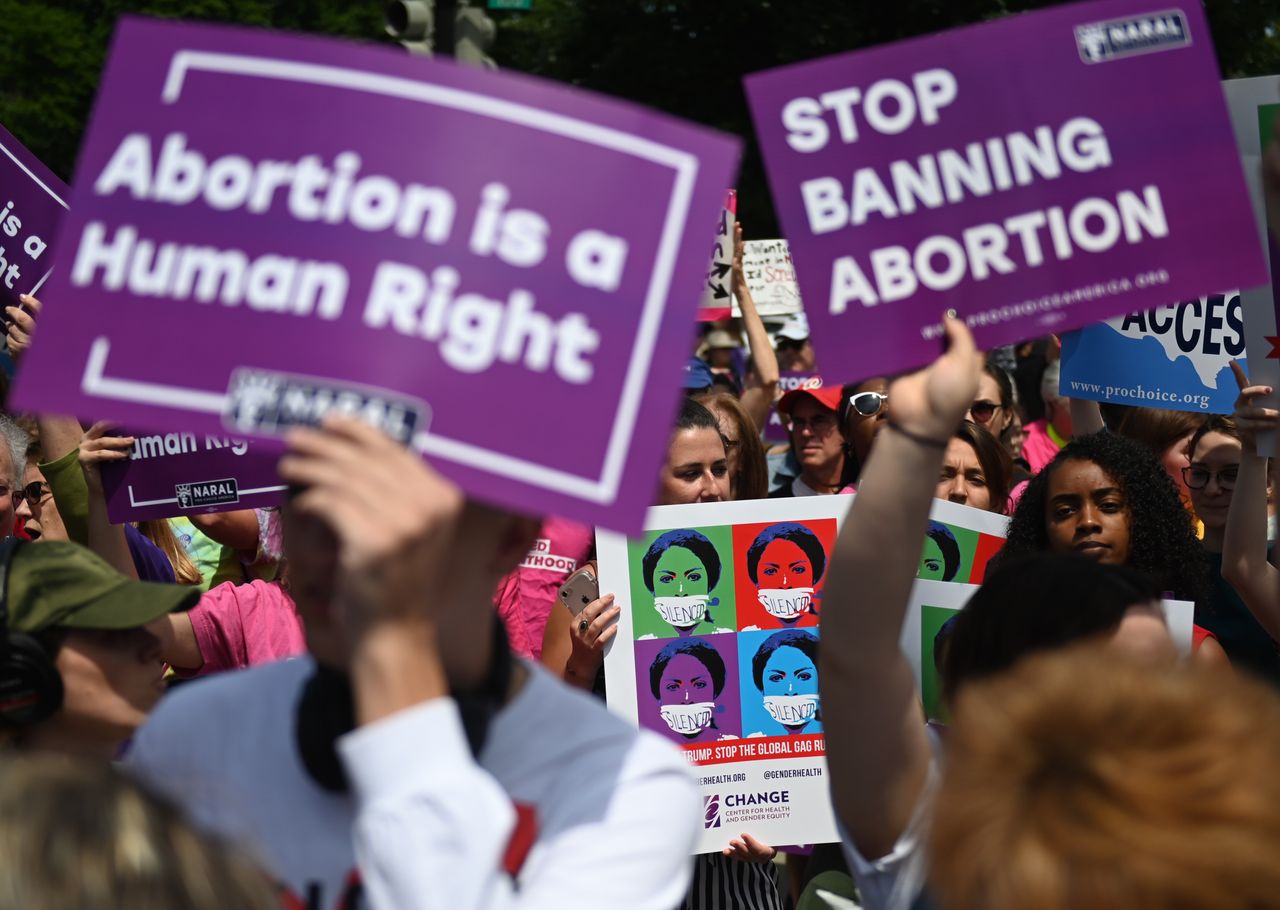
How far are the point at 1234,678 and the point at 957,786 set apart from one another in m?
0.30

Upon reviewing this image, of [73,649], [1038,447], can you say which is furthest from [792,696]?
[1038,447]

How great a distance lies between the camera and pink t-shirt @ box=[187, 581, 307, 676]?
3.76 meters

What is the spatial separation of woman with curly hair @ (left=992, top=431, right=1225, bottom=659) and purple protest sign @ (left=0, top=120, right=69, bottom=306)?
8.86 feet

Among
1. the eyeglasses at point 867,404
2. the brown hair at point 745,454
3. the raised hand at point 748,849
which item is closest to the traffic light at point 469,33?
→ the eyeglasses at point 867,404

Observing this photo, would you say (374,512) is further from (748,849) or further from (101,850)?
(748,849)

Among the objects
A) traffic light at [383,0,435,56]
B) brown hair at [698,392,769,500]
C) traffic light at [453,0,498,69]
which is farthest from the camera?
traffic light at [453,0,498,69]

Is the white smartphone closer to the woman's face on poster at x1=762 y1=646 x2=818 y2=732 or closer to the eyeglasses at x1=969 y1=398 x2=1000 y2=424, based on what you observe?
the woman's face on poster at x1=762 y1=646 x2=818 y2=732

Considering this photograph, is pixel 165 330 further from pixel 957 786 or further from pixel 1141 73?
pixel 1141 73

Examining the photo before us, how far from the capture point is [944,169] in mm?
2277

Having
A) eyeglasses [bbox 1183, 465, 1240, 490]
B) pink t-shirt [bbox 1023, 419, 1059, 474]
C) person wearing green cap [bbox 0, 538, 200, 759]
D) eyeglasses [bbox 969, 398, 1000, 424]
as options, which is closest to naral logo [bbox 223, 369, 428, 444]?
person wearing green cap [bbox 0, 538, 200, 759]

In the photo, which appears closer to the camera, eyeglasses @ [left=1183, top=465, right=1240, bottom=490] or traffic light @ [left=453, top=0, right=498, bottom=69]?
eyeglasses @ [left=1183, top=465, right=1240, bottom=490]

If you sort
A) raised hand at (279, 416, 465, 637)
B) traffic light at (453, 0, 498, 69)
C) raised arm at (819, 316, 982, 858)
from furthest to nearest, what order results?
traffic light at (453, 0, 498, 69)
raised arm at (819, 316, 982, 858)
raised hand at (279, 416, 465, 637)

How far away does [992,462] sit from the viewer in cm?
492

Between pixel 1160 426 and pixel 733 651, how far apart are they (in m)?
2.37
